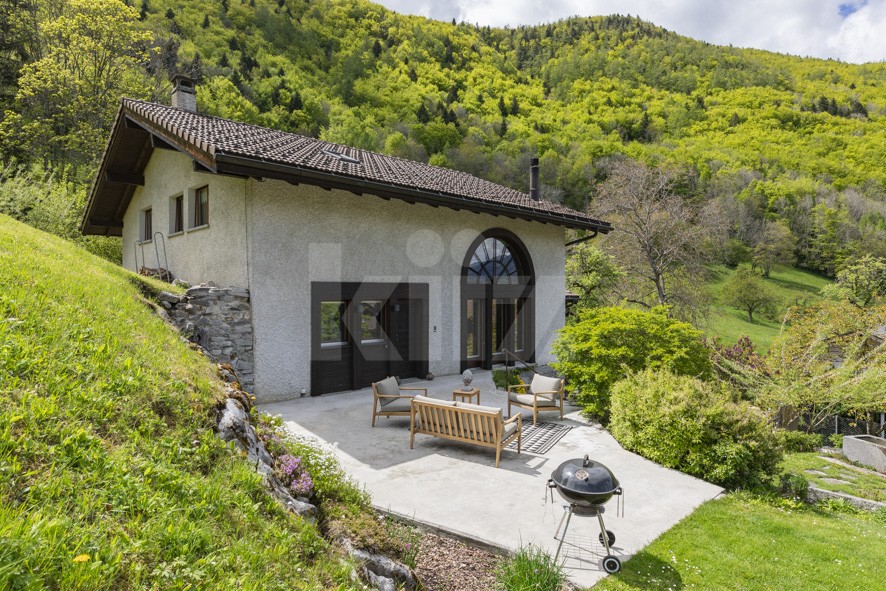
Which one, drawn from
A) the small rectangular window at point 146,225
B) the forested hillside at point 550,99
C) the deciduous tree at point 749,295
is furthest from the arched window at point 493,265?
the deciduous tree at point 749,295

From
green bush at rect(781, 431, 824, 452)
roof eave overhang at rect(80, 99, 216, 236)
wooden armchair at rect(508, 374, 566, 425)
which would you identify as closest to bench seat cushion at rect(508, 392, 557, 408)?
wooden armchair at rect(508, 374, 566, 425)

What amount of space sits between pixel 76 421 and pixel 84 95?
25384 millimetres

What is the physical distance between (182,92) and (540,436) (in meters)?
14.0

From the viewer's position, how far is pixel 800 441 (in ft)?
44.6

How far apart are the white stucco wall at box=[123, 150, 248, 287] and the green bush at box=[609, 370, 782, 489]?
8.02 meters

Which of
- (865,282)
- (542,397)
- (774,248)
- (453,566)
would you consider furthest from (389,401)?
(774,248)

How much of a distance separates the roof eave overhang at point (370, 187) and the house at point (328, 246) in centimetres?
3

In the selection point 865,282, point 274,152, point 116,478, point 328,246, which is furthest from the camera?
point 865,282

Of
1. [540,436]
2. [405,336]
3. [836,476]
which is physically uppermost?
[405,336]

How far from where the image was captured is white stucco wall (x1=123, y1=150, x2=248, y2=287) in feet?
32.6

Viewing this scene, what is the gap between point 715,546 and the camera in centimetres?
464

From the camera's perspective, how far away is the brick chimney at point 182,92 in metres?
13.9

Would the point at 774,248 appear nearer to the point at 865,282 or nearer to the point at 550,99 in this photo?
the point at 865,282

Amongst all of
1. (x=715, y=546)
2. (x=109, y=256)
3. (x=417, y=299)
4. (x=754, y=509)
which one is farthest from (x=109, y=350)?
(x=109, y=256)
